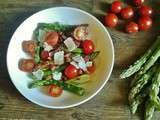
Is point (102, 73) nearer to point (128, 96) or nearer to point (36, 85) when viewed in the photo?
point (128, 96)

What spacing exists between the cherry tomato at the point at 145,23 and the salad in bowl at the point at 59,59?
8.1 inches

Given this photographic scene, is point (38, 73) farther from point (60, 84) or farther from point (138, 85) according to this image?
point (138, 85)

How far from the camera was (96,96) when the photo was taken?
1.57 m

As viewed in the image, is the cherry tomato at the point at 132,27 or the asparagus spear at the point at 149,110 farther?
the cherry tomato at the point at 132,27

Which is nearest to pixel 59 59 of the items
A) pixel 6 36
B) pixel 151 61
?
pixel 6 36

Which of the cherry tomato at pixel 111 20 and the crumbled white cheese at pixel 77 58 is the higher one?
the cherry tomato at pixel 111 20

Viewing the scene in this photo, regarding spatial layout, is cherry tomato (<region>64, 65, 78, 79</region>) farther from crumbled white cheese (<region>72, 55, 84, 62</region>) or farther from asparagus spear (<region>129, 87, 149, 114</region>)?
asparagus spear (<region>129, 87, 149, 114</region>)

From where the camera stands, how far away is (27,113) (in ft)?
5.10

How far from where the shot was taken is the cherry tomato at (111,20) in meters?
1.63

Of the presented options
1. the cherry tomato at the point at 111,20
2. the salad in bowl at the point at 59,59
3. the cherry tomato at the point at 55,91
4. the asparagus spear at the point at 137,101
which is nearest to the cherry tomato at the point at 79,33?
the salad in bowl at the point at 59,59

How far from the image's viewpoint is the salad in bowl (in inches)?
62.0

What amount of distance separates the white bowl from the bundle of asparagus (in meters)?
0.10

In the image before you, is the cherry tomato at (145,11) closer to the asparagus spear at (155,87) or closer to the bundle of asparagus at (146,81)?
the bundle of asparagus at (146,81)

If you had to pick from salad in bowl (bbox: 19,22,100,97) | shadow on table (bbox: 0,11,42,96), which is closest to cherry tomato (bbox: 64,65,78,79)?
salad in bowl (bbox: 19,22,100,97)
